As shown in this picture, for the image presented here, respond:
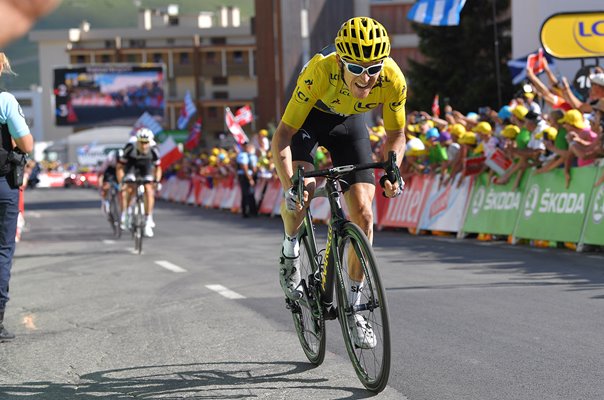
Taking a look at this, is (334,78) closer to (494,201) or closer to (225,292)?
(225,292)

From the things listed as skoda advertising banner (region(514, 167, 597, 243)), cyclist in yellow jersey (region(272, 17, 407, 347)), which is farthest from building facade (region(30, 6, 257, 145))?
cyclist in yellow jersey (region(272, 17, 407, 347))

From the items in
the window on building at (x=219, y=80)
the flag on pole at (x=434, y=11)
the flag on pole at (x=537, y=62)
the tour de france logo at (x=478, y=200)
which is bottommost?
the tour de france logo at (x=478, y=200)

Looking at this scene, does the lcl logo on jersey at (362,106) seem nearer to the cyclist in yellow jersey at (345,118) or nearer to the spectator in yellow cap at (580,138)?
the cyclist in yellow jersey at (345,118)

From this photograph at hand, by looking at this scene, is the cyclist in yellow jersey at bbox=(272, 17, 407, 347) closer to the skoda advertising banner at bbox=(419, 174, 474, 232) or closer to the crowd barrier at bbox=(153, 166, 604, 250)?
the crowd barrier at bbox=(153, 166, 604, 250)

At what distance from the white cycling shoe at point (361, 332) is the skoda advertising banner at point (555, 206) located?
29.4ft

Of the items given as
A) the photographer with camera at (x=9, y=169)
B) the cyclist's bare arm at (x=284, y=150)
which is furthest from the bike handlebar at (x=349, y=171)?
the photographer with camera at (x=9, y=169)

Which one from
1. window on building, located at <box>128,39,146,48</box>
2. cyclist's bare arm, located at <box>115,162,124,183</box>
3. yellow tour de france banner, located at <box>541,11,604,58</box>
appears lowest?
cyclist's bare arm, located at <box>115,162,124,183</box>

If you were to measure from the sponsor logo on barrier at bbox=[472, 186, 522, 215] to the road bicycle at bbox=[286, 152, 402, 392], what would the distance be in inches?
392

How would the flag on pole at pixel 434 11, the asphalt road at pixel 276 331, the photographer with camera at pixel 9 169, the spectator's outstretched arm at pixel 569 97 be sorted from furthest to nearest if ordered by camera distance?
the flag on pole at pixel 434 11 → the spectator's outstretched arm at pixel 569 97 → the photographer with camera at pixel 9 169 → the asphalt road at pixel 276 331

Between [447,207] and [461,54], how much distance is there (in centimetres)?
2193

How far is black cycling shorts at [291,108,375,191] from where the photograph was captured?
6.31 meters

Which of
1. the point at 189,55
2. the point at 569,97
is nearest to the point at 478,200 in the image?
the point at 569,97

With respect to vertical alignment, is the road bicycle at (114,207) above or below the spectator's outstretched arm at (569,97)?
below

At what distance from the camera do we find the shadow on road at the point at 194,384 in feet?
18.5
